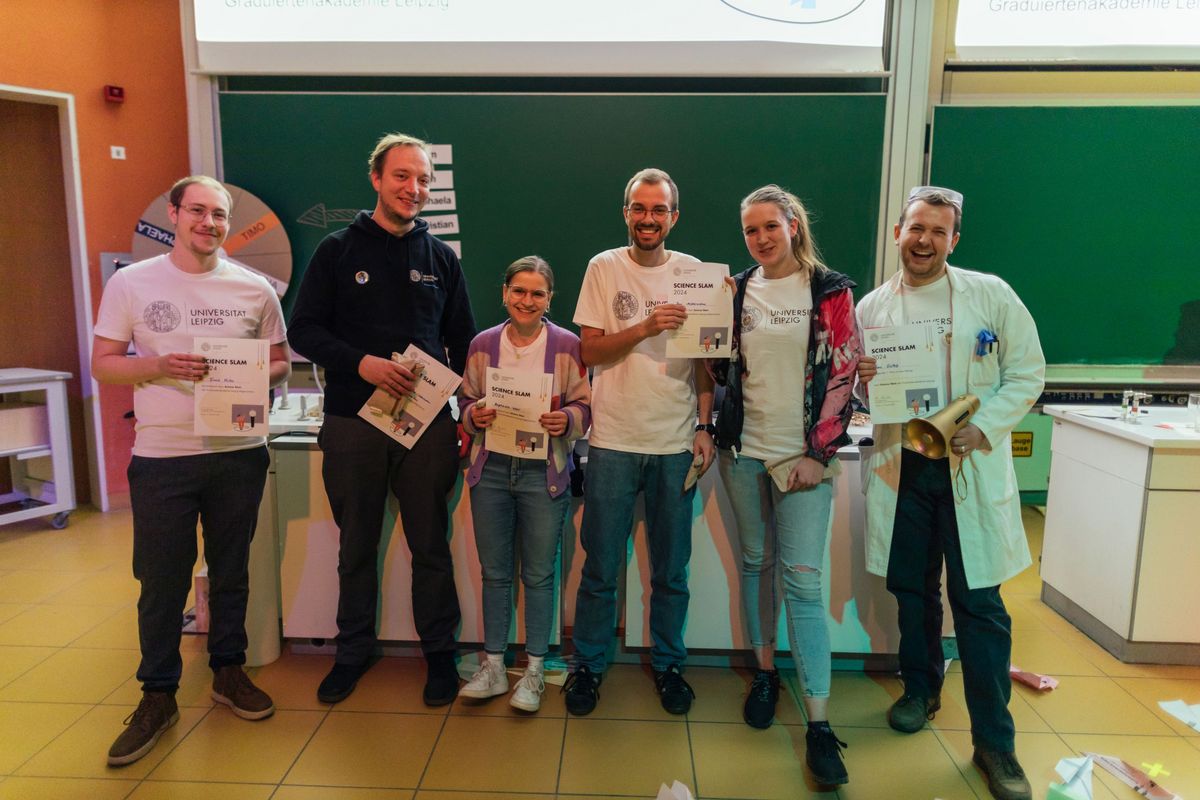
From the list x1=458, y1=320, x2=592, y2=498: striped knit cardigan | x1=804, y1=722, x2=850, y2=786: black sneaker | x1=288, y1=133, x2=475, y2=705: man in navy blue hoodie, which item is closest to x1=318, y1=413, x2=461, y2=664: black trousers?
x1=288, y1=133, x2=475, y2=705: man in navy blue hoodie

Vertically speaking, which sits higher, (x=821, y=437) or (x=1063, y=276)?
(x=1063, y=276)

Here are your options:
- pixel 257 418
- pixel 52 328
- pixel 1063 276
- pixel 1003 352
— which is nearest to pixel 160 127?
pixel 52 328

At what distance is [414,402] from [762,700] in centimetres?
149

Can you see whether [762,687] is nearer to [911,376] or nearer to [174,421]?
[911,376]

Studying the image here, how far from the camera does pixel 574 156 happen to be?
3.56 metres

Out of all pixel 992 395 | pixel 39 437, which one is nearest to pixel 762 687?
pixel 992 395

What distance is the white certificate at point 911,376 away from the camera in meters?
1.99

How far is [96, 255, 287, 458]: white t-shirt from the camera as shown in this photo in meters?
2.05

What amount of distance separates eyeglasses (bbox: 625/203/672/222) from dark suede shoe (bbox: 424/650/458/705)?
1.64 meters

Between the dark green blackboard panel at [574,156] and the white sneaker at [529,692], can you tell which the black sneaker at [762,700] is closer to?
the white sneaker at [529,692]

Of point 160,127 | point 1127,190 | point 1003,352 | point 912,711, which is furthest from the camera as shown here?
point 160,127

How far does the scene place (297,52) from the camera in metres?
3.49

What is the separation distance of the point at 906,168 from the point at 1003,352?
1.93 meters

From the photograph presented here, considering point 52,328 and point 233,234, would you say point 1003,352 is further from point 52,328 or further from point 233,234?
point 52,328
